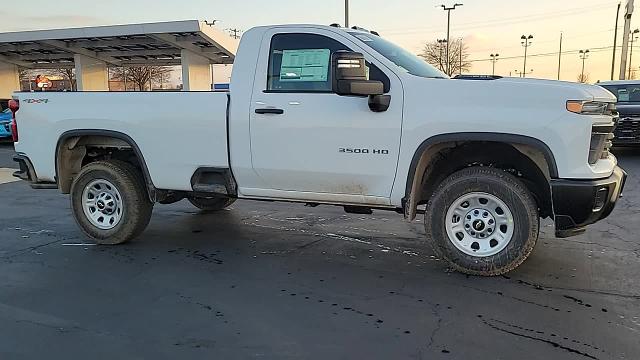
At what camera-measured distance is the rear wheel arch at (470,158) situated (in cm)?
445

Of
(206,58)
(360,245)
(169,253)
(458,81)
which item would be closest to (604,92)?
(458,81)

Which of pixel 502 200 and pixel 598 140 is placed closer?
pixel 598 140

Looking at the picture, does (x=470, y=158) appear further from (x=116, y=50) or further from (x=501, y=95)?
(x=116, y=50)

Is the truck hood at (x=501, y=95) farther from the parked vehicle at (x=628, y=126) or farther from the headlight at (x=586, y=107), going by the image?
the parked vehicle at (x=628, y=126)

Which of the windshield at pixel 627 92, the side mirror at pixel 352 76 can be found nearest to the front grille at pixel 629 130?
the windshield at pixel 627 92

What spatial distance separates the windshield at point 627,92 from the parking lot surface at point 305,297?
9.00m

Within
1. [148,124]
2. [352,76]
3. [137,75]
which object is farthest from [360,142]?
[137,75]

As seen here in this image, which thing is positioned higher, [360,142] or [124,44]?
[124,44]

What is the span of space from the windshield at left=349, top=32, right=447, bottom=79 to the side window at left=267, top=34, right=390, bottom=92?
12.7 inches

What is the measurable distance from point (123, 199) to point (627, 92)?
533 inches

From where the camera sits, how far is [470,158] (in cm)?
500

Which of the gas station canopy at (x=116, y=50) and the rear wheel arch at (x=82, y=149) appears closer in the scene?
the rear wheel arch at (x=82, y=149)

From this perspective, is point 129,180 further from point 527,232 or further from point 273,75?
point 527,232

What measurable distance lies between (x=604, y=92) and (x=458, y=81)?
1.21 metres
